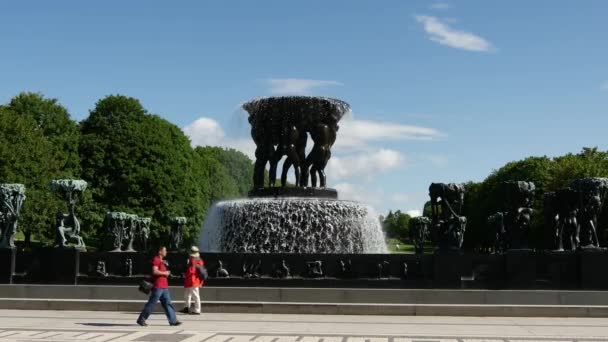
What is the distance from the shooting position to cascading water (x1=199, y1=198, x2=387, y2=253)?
24922 millimetres

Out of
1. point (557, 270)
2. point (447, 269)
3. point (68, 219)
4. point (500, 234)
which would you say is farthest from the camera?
point (500, 234)

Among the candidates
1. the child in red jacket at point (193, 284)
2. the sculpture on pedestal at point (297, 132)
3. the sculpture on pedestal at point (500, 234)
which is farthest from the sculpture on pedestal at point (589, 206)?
the child in red jacket at point (193, 284)

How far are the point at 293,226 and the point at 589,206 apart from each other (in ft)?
29.9

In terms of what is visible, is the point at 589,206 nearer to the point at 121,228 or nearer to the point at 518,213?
the point at 518,213

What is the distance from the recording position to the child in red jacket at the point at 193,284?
16859mm

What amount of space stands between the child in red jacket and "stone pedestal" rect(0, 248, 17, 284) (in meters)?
6.22

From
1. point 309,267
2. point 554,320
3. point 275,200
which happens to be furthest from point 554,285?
point 275,200

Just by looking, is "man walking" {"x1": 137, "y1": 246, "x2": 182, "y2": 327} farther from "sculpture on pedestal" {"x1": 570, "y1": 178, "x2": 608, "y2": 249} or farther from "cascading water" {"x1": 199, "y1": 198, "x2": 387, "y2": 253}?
"sculpture on pedestal" {"x1": 570, "y1": 178, "x2": 608, "y2": 249}

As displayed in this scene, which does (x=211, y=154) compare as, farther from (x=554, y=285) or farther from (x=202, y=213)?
(x=554, y=285)

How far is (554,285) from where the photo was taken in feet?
64.7

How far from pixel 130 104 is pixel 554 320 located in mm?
50289

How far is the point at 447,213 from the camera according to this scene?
71.8ft

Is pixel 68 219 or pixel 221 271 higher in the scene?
pixel 68 219

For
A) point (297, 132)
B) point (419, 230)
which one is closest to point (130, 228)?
point (297, 132)
